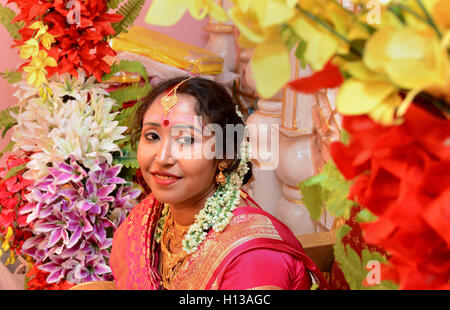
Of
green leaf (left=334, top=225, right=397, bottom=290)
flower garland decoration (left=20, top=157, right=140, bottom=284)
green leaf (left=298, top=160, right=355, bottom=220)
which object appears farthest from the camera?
flower garland decoration (left=20, top=157, right=140, bottom=284)

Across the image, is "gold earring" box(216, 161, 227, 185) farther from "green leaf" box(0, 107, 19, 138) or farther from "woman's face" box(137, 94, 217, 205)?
"green leaf" box(0, 107, 19, 138)

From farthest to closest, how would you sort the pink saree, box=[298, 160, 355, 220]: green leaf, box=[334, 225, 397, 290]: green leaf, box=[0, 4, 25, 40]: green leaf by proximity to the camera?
box=[0, 4, 25, 40]: green leaf < the pink saree < box=[334, 225, 397, 290]: green leaf < box=[298, 160, 355, 220]: green leaf

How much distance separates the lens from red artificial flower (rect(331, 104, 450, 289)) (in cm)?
39

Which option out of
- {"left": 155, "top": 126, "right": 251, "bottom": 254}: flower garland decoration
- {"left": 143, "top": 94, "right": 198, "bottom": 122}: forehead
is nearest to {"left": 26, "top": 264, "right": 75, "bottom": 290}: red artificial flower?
{"left": 155, "top": 126, "right": 251, "bottom": 254}: flower garland decoration

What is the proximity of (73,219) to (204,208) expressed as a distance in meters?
0.53

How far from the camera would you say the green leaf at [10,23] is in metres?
1.75

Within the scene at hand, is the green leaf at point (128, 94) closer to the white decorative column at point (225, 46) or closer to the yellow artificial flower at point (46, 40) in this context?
the yellow artificial flower at point (46, 40)

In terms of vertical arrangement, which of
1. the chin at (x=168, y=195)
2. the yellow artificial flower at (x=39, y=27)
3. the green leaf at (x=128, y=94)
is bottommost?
the chin at (x=168, y=195)

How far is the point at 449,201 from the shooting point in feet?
1.21

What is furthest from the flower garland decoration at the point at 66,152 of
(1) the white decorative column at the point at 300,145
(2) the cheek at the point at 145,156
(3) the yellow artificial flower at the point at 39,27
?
(1) the white decorative column at the point at 300,145

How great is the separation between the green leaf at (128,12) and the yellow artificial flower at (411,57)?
152 centimetres

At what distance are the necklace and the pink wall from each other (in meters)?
1.30

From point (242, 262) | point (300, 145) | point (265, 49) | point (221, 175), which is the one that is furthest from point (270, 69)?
point (300, 145)

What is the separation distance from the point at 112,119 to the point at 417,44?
4.66 ft
